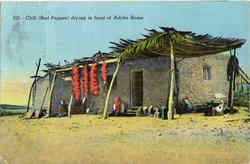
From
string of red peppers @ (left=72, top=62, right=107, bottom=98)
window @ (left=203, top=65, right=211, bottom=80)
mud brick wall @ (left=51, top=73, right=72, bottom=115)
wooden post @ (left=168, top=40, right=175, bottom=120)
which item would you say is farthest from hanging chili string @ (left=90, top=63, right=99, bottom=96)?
window @ (left=203, top=65, right=211, bottom=80)

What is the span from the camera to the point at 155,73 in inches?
228

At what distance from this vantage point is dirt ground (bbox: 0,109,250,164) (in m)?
4.99

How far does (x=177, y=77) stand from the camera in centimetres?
552

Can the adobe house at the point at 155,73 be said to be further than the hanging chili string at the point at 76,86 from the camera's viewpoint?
No

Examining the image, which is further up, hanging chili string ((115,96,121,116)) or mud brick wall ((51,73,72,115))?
mud brick wall ((51,73,72,115))

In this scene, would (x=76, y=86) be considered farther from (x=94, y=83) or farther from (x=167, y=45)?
(x=167, y=45)

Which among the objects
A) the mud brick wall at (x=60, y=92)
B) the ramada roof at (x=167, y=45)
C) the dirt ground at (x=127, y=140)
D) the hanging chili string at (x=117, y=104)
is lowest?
the dirt ground at (x=127, y=140)

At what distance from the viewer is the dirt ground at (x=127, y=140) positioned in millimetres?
4988

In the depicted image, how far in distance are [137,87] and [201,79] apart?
145 cm

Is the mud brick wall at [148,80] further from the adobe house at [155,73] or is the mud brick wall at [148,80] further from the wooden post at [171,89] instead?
the wooden post at [171,89]

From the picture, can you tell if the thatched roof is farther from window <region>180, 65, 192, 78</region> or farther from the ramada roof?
window <region>180, 65, 192, 78</region>

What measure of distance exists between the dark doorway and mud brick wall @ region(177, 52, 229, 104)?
0.94m

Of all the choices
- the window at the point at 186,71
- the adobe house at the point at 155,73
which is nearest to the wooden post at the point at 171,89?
the adobe house at the point at 155,73

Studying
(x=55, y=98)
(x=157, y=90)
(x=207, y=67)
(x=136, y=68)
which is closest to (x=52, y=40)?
(x=55, y=98)
